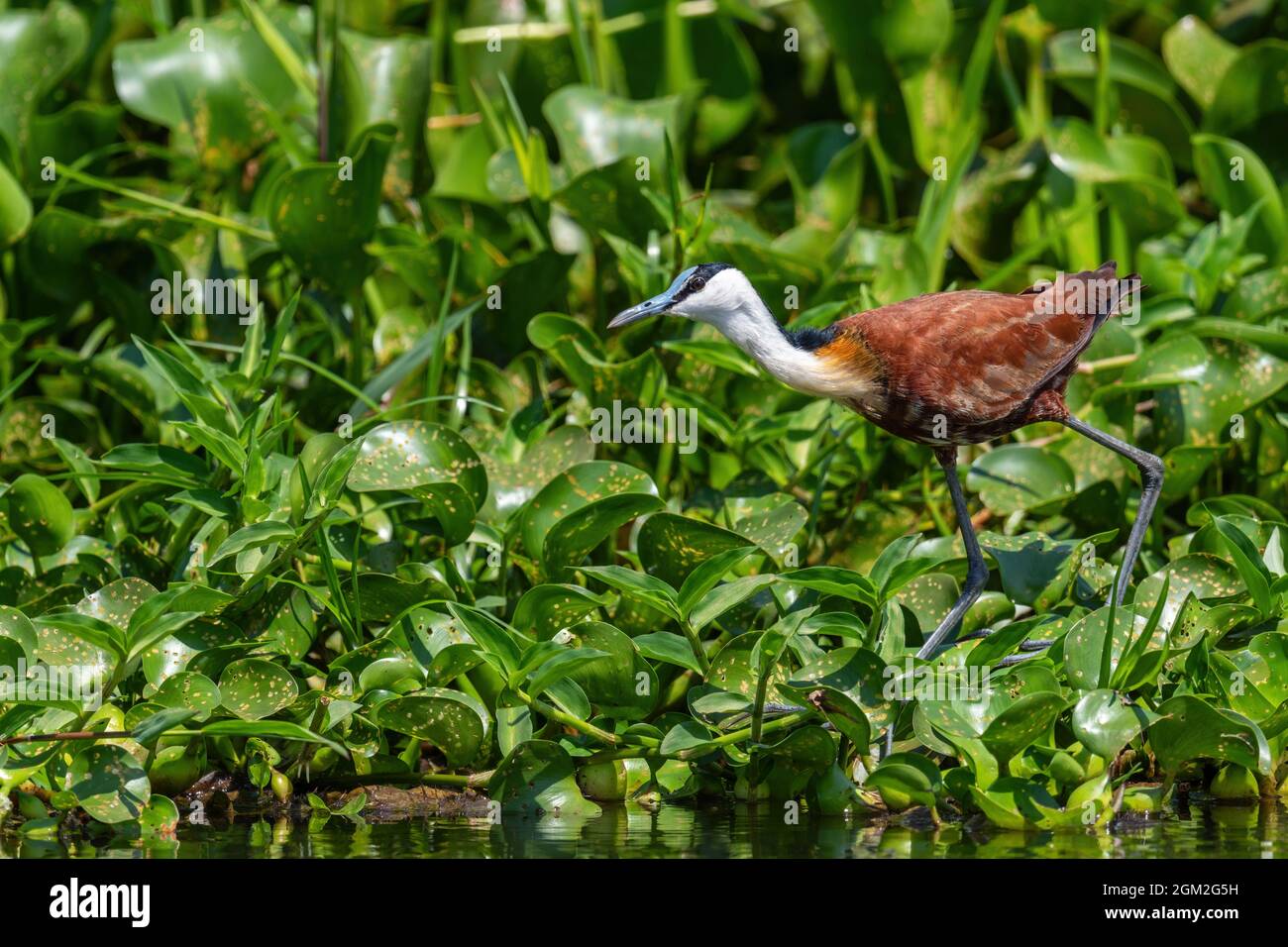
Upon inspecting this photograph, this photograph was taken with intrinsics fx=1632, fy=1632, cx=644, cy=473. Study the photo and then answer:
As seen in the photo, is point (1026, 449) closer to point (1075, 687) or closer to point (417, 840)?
point (1075, 687)

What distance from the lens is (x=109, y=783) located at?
3.79 m

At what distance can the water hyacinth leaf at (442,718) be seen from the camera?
13.2ft

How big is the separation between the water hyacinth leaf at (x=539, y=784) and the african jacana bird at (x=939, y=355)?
1.03 metres

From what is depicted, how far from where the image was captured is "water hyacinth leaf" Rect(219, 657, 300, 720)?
13.2 ft

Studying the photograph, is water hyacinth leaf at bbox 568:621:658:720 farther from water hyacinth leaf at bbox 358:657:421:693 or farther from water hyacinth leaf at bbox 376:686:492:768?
water hyacinth leaf at bbox 358:657:421:693

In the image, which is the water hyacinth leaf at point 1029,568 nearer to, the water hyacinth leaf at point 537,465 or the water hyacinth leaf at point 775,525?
the water hyacinth leaf at point 775,525

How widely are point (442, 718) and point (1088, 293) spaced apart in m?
2.31

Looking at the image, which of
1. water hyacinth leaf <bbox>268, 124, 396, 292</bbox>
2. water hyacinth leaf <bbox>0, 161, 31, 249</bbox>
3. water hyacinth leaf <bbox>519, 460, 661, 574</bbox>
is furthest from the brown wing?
water hyacinth leaf <bbox>0, 161, 31, 249</bbox>

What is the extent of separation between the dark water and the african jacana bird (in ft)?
2.28

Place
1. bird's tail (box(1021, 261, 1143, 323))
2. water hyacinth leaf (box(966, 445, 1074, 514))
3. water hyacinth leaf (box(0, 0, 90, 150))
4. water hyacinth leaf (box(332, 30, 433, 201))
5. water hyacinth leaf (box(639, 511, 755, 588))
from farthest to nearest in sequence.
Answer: water hyacinth leaf (box(332, 30, 433, 201)) < water hyacinth leaf (box(0, 0, 90, 150)) < water hyacinth leaf (box(966, 445, 1074, 514)) < bird's tail (box(1021, 261, 1143, 323)) < water hyacinth leaf (box(639, 511, 755, 588))

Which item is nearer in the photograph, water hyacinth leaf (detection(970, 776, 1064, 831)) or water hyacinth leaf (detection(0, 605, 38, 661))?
water hyacinth leaf (detection(970, 776, 1064, 831))

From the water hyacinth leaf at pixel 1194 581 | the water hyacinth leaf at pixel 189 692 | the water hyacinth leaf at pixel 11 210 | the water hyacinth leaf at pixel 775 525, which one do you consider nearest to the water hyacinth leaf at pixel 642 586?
the water hyacinth leaf at pixel 775 525

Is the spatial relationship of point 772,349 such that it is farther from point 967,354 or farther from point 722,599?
point 722,599
